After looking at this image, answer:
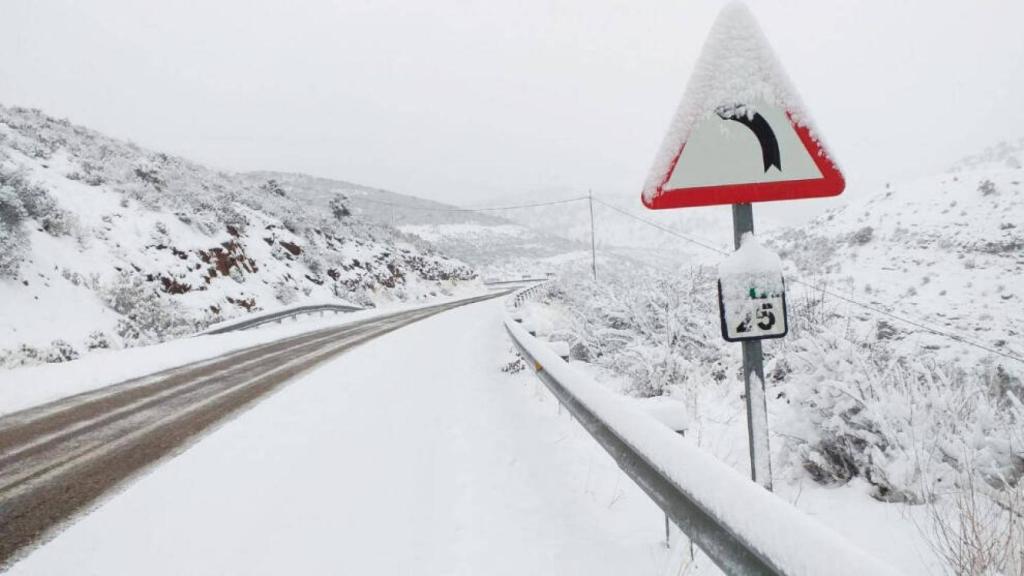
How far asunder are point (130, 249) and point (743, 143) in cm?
1750

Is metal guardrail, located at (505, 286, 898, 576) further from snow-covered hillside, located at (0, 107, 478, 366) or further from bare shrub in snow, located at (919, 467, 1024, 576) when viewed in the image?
snow-covered hillside, located at (0, 107, 478, 366)

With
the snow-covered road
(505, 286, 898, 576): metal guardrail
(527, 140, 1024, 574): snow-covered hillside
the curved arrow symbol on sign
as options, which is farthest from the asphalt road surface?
(527, 140, 1024, 574): snow-covered hillside

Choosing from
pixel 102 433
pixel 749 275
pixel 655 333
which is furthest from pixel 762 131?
pixel 102 433

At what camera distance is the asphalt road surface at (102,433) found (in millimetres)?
3365

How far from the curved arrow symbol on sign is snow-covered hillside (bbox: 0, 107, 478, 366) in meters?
11.9

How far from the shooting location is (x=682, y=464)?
1963 mm

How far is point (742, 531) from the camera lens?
1479mm

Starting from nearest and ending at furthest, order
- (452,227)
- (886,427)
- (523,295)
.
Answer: (886,427)
(523,295)
(452,227)

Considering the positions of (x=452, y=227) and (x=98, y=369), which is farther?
(x=452, y=227)

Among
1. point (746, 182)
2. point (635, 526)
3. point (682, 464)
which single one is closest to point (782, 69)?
point (746, 182)

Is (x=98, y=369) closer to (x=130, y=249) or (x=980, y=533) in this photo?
(x=130, y=249)

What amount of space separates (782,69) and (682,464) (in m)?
1.84

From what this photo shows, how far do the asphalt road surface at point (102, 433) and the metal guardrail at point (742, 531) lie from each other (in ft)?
10.3

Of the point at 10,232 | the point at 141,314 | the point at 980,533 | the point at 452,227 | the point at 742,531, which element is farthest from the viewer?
the point at 452,227
